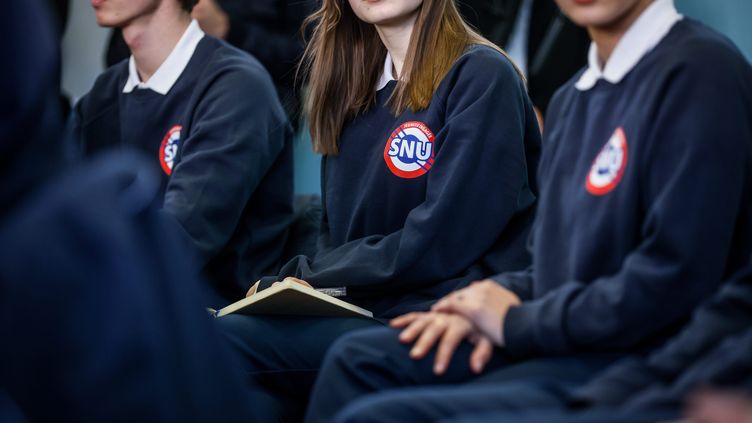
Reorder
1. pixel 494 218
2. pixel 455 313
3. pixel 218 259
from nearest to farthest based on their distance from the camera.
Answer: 1. pixel 455 313
2. pixel 494 218
3. pixel 218 259

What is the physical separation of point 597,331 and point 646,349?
0.24 feet

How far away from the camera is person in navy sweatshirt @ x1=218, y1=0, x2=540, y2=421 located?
1930 mm

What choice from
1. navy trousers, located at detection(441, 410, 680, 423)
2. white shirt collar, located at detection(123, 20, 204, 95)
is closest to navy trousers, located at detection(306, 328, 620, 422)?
navy trousers, located at detection(441, 410, 680, 423)

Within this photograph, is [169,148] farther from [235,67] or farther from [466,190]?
[466,190]

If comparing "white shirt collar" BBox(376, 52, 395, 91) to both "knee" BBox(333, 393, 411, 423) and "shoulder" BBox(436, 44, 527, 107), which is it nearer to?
"shoulder" BBox(436, 44, 527, 107)

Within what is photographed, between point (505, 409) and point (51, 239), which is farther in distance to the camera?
point (505, 409)

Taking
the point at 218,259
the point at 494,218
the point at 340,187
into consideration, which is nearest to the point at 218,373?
the point at 494,218

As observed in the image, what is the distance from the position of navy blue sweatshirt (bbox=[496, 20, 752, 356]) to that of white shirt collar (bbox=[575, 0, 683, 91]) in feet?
0.04

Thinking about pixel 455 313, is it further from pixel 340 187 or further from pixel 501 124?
pixel 340 187

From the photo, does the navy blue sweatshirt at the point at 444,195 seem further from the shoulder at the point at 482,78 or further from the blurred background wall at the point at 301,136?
the blurred background wall at the point at 301,136

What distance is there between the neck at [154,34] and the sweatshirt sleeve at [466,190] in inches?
36.4

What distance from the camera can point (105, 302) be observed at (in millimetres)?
855

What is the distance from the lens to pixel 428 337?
4.82 ft

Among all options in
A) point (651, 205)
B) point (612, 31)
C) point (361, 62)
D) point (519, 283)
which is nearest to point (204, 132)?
point (361, 62)
